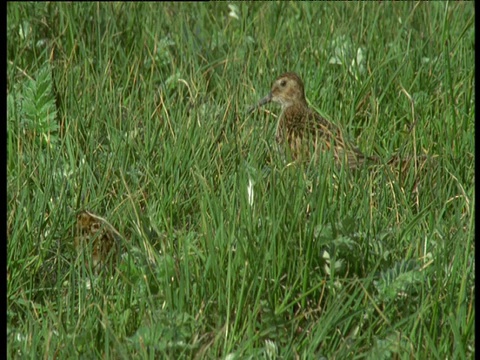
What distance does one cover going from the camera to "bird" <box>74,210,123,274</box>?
4.08 meters

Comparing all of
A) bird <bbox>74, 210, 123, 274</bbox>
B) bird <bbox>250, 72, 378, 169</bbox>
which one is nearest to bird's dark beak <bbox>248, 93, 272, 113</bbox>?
bird <bbox>250, 72, 378, 169</bbox>

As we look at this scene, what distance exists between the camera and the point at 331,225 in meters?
3.79

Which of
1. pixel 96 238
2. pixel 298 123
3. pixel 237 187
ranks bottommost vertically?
pixel 298 123

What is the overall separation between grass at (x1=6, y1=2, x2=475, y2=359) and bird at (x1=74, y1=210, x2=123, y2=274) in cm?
7

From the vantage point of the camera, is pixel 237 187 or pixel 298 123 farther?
pixel 298 123

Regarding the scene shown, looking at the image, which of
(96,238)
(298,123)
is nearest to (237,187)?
(96,238)

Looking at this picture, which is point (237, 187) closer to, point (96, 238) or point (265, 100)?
point (96, 238)

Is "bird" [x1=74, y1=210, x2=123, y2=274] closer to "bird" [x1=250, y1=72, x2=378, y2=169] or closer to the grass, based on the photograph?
the grass

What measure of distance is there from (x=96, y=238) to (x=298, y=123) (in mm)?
1752

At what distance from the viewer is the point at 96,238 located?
4.10 metres

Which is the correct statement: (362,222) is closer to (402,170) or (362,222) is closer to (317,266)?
(317,266)

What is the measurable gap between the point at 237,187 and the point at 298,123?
4.73 ft

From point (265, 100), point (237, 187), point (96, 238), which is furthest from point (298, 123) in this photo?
point (96, 238)

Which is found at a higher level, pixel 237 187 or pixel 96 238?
pixel 237 187
